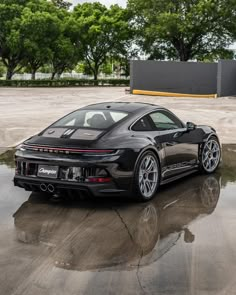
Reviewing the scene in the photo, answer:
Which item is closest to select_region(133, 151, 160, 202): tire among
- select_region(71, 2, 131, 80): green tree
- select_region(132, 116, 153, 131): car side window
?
select_region(132, 116, 153, 131): car side window

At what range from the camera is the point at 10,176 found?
27.1ft

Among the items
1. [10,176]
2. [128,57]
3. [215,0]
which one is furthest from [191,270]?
[128,57]

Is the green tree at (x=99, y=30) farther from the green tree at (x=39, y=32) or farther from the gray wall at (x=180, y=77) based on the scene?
the gray wall at (x=180, y=77)

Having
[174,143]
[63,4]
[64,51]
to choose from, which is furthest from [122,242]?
[63,4]

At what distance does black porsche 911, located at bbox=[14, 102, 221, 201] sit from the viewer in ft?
20.2

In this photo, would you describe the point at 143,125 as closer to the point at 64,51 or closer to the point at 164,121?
the point at 164,121

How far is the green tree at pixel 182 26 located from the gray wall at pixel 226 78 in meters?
19.1

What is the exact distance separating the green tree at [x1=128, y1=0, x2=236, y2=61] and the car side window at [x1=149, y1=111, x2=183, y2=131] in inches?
1784

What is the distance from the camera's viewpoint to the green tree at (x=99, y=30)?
5994 centimetres

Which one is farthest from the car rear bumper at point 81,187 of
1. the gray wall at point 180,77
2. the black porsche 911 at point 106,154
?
the gray wall at point 180,77

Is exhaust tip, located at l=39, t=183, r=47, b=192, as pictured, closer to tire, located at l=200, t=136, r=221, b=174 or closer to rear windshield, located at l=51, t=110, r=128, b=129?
rear windshield, located at l=51, t=110, r=128, b=129

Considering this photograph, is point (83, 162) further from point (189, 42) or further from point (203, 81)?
point (189, 42)

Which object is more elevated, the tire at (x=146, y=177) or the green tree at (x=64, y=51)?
the green tree at (x=64, y=51)

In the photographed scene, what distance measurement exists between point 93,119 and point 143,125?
0.72 metres
